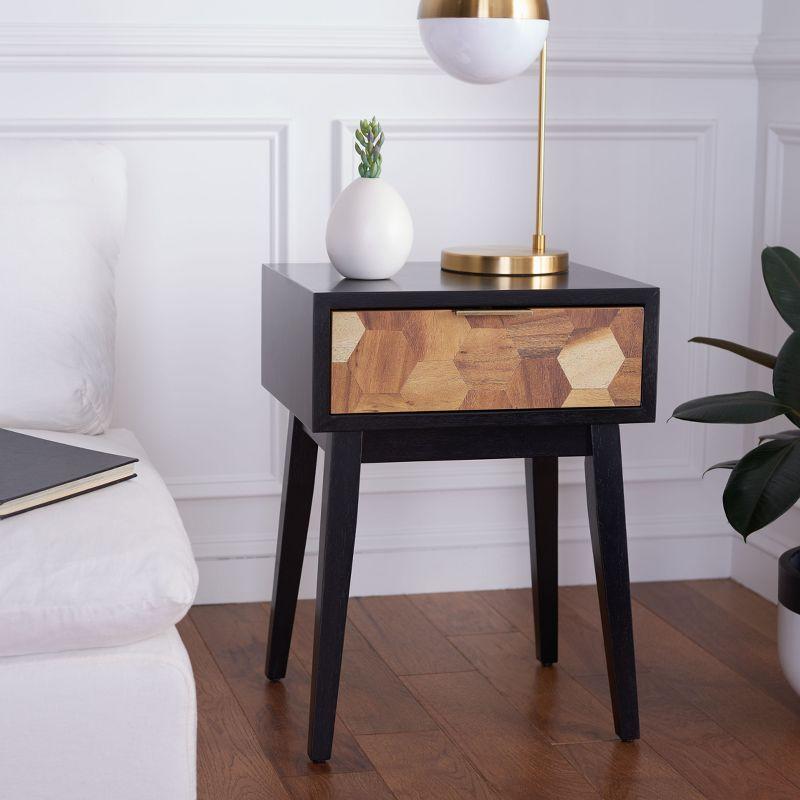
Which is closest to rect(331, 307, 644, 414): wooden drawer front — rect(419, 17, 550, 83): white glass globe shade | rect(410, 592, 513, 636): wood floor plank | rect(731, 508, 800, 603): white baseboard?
rect(419, 17, 550, 83): white glass globe shade

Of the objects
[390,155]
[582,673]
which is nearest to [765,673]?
[582,673]

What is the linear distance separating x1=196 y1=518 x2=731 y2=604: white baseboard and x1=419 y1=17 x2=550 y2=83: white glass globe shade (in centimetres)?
85

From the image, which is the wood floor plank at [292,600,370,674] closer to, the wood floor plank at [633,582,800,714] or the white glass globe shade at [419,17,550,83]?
the wood floor plank at [633,582,800,714]

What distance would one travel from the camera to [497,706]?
169 centimetres

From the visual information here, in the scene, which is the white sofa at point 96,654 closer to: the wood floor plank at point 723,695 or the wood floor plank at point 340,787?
the wood floor plank at point 340,787

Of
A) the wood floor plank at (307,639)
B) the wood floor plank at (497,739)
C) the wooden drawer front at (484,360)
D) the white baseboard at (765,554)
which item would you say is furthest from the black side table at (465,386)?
the white baseboard at (765,554)

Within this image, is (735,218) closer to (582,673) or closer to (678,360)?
(678,360)

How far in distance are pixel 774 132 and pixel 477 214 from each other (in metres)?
0.52

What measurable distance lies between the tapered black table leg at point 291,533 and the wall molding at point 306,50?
2.03 feet

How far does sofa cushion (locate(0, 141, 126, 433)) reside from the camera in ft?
5.08

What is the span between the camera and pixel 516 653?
1885 mm

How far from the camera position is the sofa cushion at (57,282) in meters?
1.55

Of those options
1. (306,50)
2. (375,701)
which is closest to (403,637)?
(375,701)

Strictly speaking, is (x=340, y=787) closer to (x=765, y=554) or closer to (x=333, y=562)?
(x=333, y=562)
